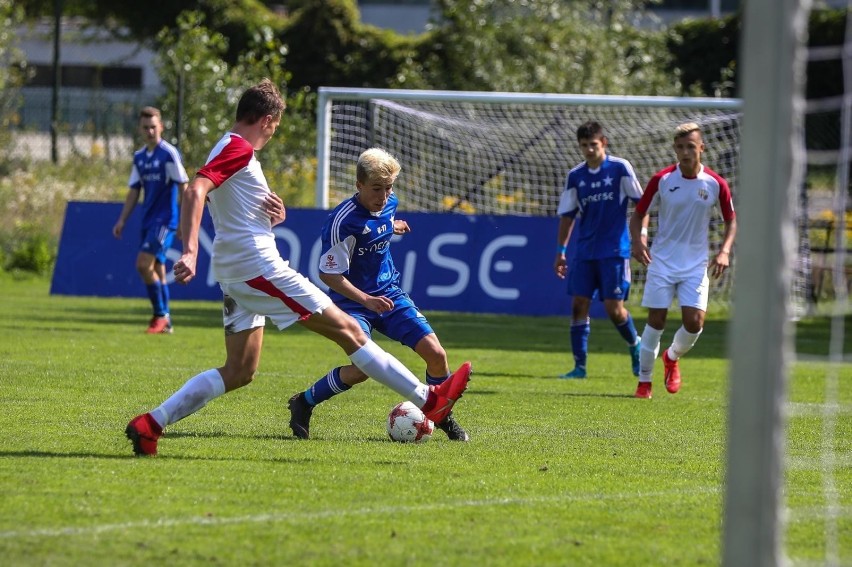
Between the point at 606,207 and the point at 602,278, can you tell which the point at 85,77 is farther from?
the point at 602,278

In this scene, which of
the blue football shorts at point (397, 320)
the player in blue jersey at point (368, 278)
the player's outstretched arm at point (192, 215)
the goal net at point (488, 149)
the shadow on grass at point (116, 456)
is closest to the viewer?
the player's outstretched arm at point (192, 215)

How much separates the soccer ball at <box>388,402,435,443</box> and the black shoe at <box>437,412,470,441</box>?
7cm

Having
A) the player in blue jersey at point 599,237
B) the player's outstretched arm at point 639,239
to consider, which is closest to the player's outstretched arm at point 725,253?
the player's outstretched arm at point 639,239

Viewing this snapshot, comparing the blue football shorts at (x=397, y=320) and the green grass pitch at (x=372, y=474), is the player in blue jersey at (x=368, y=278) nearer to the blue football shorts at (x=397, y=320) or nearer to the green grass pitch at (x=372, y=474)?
the blue football shorts at (x=397, y=320)

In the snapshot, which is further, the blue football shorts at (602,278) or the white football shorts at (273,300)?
the blue football shorts at (602,278)

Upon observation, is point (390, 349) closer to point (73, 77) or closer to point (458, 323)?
point (458, 323)

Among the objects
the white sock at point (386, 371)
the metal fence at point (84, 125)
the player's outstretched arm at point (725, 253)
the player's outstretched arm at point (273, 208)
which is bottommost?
the white sock at point (386, 371)

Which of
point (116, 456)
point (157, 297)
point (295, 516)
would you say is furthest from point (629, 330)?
point (295, 516)

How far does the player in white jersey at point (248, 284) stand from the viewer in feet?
21.4

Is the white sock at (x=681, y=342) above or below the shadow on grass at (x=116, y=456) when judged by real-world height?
above

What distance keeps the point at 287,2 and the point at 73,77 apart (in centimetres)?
755

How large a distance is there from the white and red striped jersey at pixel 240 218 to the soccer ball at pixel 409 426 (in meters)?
1.29

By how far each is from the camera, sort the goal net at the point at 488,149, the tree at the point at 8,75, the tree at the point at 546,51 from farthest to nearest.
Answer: the tree at the point at 546,51 < the tree at the point at 8,75 < the goal net at the point at 488,149

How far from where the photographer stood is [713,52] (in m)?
30.8
